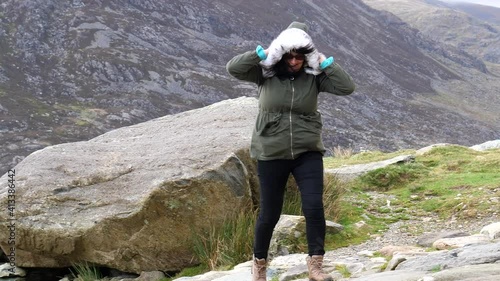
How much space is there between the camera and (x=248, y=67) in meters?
6.23

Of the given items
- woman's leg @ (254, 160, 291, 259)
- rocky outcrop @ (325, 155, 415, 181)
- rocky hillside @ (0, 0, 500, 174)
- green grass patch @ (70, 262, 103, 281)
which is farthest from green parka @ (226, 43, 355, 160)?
rocky hillside @ (0, 0, 500, 174)

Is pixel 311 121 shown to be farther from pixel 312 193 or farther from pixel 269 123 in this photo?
pixel 312 193

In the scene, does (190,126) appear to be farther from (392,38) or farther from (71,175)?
(392,38)

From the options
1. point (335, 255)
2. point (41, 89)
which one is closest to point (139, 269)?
point (335, 255)

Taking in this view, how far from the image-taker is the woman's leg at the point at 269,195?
6.12m

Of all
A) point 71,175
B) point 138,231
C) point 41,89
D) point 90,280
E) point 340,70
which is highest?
point 340,70

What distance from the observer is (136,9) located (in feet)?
385

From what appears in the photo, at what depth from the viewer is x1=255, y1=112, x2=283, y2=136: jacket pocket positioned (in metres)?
6.03

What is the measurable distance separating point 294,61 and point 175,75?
317 ft

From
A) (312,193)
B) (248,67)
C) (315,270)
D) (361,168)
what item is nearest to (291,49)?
(248,67)

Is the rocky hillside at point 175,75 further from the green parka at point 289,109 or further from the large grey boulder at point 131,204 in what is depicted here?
the green parka at point 289,109

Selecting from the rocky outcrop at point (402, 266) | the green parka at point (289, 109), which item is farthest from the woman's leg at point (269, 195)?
the rocky outcrop at point (402, 266)

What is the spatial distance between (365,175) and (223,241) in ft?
16.9

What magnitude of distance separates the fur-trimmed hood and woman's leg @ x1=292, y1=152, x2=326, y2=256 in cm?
89
